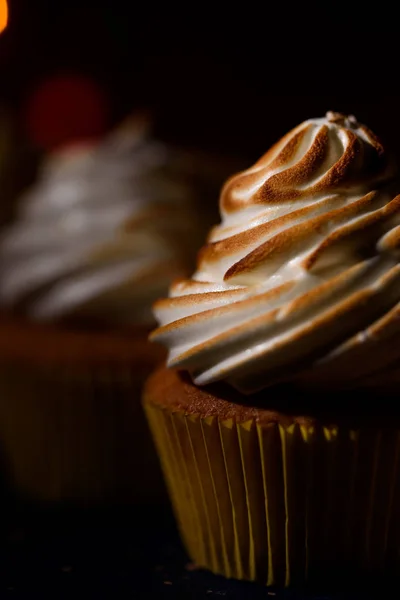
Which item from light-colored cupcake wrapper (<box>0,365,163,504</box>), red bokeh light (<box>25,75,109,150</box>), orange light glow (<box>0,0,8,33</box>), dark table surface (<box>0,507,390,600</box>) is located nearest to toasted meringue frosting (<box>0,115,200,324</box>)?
light-colored cupcake wrapper (<box>0,365,163,504</box>)

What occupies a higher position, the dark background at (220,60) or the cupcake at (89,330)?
the dark background at (220,60)

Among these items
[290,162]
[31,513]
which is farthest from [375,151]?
[31,513]

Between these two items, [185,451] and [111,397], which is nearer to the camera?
[185,451]

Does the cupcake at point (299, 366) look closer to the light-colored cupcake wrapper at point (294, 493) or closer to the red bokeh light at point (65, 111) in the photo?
the light-colored cupcake wrapper at point (294, 493)

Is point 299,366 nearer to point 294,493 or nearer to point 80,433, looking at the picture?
point 294,493

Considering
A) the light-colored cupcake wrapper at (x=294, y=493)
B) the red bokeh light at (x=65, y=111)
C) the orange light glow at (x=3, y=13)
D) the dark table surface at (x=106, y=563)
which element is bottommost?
the dark table surface at (x=106, y=563)

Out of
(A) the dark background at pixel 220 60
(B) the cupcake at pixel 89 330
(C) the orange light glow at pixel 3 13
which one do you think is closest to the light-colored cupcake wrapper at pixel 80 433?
(B) the cupcake at pixel 89 330

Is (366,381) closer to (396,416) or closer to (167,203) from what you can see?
(396,416)
